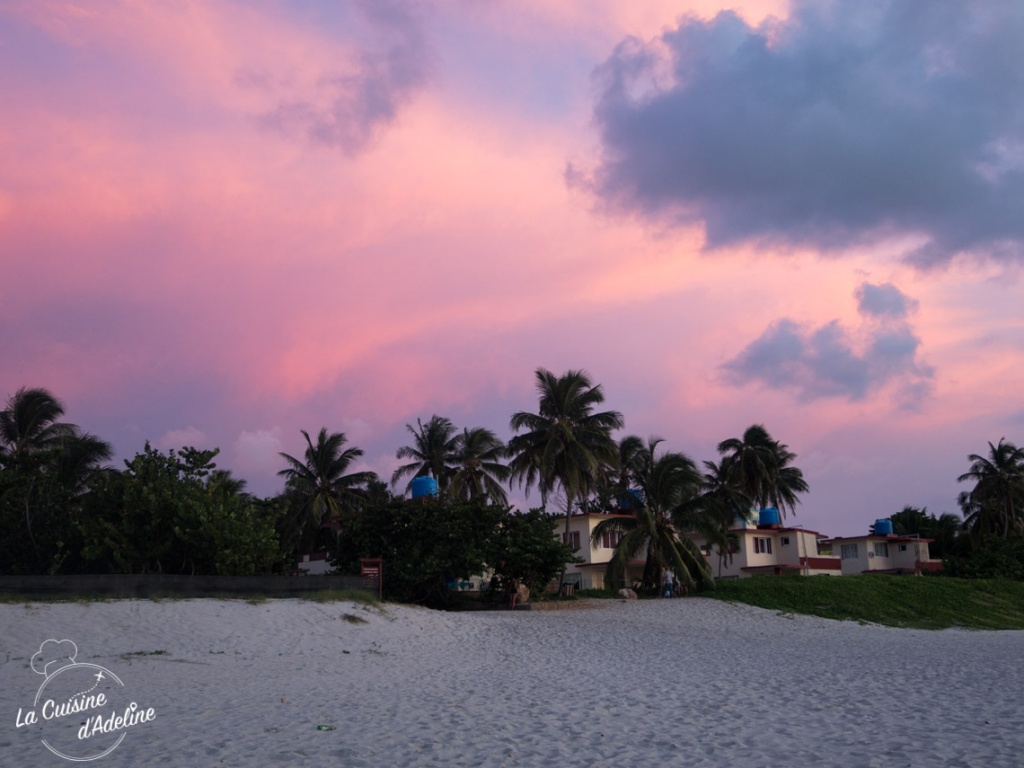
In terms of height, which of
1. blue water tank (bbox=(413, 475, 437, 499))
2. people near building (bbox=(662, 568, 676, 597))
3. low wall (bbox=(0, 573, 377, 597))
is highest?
blue water tank (bbox=(413, 475, 437, 499))

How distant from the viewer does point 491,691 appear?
43.6ft

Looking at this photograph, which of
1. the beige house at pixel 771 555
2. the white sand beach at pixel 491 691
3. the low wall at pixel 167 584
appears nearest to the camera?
the white sand beach at pixel 491 691

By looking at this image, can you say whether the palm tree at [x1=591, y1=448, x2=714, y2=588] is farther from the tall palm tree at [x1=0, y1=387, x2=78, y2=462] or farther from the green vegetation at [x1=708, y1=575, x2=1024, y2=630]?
the tall palm tree at [x1=0, y1=387, x2=78, y2=462]

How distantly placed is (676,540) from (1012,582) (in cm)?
2080

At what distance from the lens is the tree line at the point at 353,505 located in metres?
27.1

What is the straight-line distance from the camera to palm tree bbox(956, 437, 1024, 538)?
55.6 metres

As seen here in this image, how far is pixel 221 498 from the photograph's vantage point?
94.6 feet

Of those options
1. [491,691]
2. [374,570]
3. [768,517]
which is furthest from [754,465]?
[491,691]

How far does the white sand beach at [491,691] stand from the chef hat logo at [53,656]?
214mm

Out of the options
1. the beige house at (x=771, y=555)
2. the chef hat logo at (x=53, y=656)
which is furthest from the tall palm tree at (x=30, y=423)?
the beige house at (x=771, y=555)

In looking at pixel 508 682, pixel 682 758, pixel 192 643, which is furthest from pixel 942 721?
pixel 192 643

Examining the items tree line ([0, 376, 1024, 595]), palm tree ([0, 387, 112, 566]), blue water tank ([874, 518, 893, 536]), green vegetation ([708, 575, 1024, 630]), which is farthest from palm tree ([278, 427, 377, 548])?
blue water tank ([874, 518, 893, 536])

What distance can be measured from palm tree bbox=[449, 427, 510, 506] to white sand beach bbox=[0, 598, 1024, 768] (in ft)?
62.4

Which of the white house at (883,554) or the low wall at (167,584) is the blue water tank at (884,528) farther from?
the low wall at (167,584)
